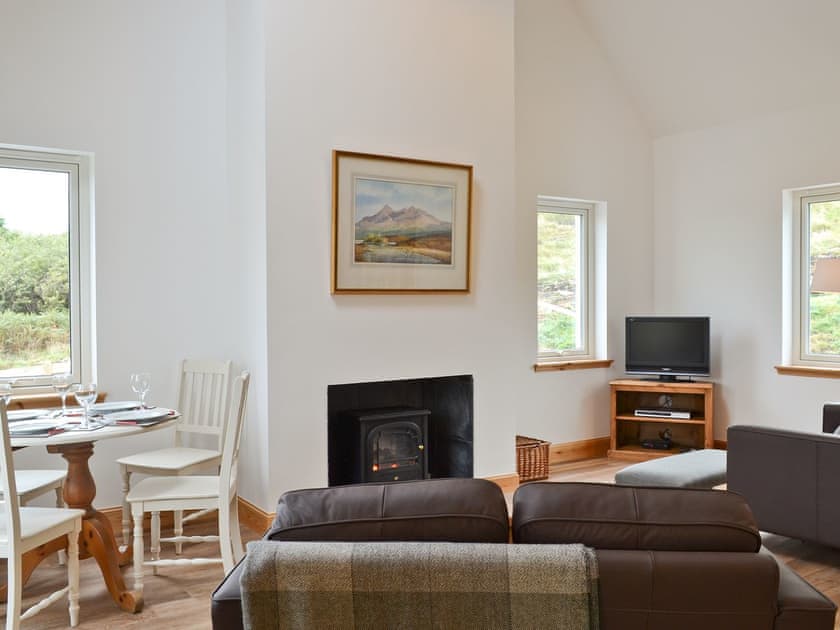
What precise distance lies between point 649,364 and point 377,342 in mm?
2634

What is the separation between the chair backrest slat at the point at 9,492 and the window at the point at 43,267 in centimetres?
144

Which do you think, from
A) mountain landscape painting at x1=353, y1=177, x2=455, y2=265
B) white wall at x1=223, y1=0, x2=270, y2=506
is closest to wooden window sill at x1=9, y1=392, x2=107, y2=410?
white wall at x1=223, y1=0, x2=270, y2=506

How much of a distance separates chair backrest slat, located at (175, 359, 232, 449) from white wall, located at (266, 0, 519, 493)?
0.32m

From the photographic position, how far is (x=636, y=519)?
158cm

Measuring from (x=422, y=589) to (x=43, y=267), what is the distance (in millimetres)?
3413

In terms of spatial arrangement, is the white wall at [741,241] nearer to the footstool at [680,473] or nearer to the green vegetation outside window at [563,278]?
the green vegetation outside window at [563,278]

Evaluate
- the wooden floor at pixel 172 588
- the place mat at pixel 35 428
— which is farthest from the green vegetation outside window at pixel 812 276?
the place mat at pixel 35 428

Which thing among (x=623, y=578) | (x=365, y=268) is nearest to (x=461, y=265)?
(x=365, y=268)

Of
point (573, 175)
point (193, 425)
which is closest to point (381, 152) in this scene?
point (193, 425)

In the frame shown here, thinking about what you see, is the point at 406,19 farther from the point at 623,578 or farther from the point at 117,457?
the point at 623,578

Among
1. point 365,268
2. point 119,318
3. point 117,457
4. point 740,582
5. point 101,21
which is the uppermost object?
point 101,21

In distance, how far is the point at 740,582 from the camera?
58.7 inches

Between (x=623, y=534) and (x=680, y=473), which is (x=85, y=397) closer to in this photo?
(x=623, y=534)

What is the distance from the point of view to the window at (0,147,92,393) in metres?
3.99
